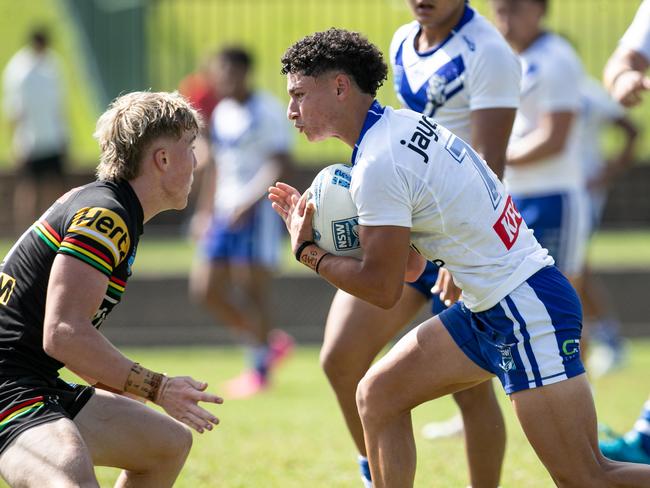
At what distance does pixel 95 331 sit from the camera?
3896mm

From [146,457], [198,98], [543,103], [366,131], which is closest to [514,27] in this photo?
[543,103]

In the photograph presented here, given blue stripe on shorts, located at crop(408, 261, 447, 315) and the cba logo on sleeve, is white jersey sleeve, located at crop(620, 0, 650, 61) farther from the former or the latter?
the cba logo on sleeve

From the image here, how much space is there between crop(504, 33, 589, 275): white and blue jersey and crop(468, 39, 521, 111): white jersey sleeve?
6.48 feet

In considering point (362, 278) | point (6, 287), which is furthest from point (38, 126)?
point (362, 278)

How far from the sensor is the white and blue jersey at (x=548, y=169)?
23.4ft

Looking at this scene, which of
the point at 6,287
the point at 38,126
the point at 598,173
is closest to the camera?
the point at 6,287

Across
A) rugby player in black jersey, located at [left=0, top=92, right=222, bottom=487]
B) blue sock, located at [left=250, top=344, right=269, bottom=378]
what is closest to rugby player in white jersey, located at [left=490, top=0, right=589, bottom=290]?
rugby player in black jersey, located at [left=0, top=92, right=222, bottom=487]

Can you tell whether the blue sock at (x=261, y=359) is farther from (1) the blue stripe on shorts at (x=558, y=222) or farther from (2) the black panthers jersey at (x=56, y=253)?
(2) the black panthers jersey at (x=56, y=253)

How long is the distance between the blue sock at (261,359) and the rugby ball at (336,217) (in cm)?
616

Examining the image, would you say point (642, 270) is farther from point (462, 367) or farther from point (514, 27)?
point (462, 367)

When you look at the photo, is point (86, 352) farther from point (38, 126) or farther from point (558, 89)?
point (38, 126)

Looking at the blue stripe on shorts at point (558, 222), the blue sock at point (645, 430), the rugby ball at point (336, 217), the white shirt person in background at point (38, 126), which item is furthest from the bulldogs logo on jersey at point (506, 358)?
the white shirt person in background at point (38, 126)

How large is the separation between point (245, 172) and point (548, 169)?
406cm

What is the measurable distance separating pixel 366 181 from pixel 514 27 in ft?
11.6
